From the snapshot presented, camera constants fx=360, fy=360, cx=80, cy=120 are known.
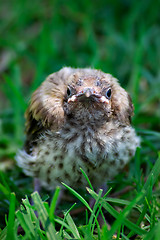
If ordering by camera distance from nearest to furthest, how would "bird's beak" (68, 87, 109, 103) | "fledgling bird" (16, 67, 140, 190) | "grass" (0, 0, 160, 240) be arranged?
"bird's beak" (68, 87, 109, 103), "fledgling bird" (16, 67, 140, 190), "grass" (0, 0, 160, 240)

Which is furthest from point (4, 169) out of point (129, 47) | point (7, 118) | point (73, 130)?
point (129, 47)

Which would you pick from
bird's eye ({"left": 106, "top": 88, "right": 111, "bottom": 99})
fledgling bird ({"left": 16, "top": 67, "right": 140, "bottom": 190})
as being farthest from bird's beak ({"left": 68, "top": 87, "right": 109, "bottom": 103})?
bird's eye ({"left": 106, "top": 88, "right": 111, "bottom": 99})

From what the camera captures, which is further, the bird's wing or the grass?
the grass

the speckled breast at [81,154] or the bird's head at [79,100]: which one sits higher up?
the bird's head at [79,100]

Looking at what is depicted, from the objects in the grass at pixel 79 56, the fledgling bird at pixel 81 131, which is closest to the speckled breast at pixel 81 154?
the fledgling bird at pixel 81 131

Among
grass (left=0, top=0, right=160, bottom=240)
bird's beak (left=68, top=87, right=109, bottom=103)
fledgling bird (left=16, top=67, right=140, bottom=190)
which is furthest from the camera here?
grass (left=0, top=0, right=160, bottom=240)

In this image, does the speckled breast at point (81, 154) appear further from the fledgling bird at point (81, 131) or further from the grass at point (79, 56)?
the grass at point (79, 56)

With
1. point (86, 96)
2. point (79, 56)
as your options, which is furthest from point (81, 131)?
point (79, 56)

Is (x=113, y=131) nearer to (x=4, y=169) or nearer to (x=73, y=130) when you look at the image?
(x=73, y=130)

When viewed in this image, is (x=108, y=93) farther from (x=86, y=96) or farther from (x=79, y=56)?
(x=79, y=56)

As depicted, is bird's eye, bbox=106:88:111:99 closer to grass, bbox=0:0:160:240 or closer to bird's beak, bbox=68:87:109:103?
bird's beak, bbox=68:87:109:103
